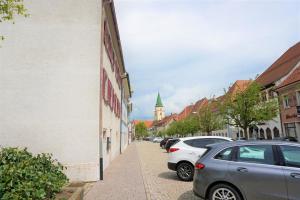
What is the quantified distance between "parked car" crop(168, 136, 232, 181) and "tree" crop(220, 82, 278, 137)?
14.5 metres

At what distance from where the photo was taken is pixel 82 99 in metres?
11.1

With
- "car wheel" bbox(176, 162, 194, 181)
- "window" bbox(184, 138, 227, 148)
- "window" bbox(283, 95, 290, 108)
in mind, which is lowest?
"car wheel" bbox(176, 162, 194, 181)

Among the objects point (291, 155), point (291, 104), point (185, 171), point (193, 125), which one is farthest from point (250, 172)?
point (193, 125)

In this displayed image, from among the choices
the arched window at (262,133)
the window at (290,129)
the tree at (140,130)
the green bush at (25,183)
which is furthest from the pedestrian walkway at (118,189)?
the tree at (140,130)

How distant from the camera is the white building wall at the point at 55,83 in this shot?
10695mm

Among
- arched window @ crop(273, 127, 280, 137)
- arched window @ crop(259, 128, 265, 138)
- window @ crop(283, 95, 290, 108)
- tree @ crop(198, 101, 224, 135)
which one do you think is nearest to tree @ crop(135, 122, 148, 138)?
tree @ crop(198, 101, 224, 135)

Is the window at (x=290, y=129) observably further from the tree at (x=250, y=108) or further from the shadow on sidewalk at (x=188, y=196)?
the shadow on sidewalk at (x=188, y=196)

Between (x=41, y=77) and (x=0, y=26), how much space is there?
2.83m

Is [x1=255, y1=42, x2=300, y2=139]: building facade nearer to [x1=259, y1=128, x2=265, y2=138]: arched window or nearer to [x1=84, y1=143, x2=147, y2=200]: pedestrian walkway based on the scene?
[x1=259, y1=128, x2=265, y2=138]: arched window

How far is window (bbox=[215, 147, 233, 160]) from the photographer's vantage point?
6094 millimetres

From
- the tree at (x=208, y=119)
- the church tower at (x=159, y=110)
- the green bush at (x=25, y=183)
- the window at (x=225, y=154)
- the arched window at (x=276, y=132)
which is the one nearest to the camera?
the green bush at (x=25, y=183)

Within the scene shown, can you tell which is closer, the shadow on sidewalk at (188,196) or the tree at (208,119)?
the shadow on sidewalk at (188,196)

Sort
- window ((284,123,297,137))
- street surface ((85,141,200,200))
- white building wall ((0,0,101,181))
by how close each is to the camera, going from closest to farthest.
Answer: street surface ((85,141,200,200))
white building wall ((0,0,101,181))
window ((284,123,297,137))

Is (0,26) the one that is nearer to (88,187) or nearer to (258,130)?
(88,187)
